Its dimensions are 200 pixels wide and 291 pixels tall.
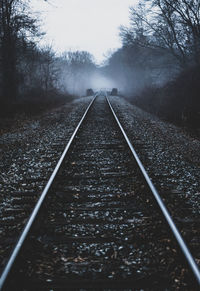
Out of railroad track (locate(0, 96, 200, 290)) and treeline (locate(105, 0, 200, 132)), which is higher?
treeline (locate(105, 0, 200, 132))

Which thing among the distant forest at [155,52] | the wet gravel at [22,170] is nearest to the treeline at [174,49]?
the distant forest at [155,52]

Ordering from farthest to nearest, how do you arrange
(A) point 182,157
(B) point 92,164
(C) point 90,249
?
(A) point 182,157 < (B) point 92,164 < (C) point 90,249

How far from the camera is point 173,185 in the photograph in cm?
523

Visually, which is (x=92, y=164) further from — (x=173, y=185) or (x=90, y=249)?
(x=90, y=249)

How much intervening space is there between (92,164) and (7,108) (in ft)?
40.3

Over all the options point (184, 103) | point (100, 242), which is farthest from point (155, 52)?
point (100, 242)

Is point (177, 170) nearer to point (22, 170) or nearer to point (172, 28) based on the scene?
point (22, 170)

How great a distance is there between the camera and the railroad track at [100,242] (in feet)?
8.75

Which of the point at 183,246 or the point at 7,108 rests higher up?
the point at 7,108

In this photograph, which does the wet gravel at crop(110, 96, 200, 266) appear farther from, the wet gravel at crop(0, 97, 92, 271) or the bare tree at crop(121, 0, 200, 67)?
the bare tree at crop(121, 0, 200, 67)

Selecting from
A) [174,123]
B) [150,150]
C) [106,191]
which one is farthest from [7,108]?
[106,191]

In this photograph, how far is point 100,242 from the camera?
132 inches

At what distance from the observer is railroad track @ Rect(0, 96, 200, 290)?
2666 mm

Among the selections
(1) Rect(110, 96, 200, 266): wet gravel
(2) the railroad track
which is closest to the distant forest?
(1) Rect(110, 96, 200, 266): wet gravel
